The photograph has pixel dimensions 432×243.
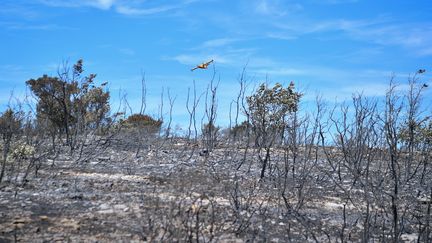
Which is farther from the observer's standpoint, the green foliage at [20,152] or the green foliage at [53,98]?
the green foliage at [53,98]

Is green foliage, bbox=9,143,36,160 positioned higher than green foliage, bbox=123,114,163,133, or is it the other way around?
green foliage, bbox=123,114,163,133

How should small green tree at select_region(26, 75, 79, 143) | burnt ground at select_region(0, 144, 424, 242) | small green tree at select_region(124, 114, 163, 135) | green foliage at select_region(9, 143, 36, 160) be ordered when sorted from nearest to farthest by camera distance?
1. burnt ground at select_region(0, 144, 424, 242)
2. green foliage at select_region(9, 143, 36, 160)
3. small green tree at select_region(26, 75, 79, 143)
4. small green tree at select_region(124, 114, 163, 135)

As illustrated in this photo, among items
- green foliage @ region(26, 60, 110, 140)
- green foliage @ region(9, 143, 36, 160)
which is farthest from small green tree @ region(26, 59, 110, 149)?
green foliage @ region(9, 143, 36, 160)

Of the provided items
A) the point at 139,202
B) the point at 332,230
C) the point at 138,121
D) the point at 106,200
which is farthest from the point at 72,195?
the point at 138,121

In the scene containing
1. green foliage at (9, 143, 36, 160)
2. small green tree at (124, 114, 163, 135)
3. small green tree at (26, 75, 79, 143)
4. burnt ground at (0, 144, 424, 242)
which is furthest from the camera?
small green tree at (124, 114, 163, 135)

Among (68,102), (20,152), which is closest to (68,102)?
(68,102)

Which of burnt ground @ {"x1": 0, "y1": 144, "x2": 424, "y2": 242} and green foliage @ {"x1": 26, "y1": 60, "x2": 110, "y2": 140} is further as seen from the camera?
green foliage @ {"x1": 26, "y1": 60, "x2": 110, "y2": 140}

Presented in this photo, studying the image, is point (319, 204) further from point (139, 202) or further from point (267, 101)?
point (267, 101)

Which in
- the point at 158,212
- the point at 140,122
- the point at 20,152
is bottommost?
the point at 158,212

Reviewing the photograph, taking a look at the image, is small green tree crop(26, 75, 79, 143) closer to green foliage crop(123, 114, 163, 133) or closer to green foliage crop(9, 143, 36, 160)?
green foliage crop(123, 114, 163, 133)

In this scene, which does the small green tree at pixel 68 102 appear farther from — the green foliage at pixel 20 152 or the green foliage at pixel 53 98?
the green foliage at pixel 20 152

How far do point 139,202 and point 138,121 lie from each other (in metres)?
19.3

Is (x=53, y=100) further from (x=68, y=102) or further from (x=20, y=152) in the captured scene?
(x=20, y=152)

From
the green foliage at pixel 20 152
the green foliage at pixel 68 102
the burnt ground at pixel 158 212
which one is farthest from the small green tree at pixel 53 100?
the burnt ground at pixel 158 212
